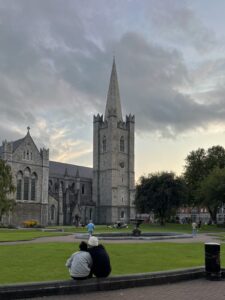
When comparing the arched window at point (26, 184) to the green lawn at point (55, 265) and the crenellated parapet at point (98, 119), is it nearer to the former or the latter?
the crenellated parapet at point (98, 119)

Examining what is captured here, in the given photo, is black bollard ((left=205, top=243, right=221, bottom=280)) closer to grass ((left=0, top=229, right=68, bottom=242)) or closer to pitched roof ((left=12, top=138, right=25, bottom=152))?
grass ((left=0, top=229, right=68, bottom=242))

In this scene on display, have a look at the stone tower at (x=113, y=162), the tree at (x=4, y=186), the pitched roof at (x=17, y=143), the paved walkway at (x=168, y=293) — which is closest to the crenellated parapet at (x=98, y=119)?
the stone tower at (x=113, y=162)

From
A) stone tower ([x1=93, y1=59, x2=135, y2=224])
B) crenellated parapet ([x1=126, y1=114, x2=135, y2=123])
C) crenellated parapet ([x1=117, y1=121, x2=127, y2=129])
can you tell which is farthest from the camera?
Result: crenellated parapet ([x1=126, y1=114, x2=135, y2=123])

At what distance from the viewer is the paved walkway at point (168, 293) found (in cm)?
1073

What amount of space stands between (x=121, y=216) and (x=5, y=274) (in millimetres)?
100847

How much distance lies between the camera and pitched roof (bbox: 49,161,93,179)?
12219 centimetres

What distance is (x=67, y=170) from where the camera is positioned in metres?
126

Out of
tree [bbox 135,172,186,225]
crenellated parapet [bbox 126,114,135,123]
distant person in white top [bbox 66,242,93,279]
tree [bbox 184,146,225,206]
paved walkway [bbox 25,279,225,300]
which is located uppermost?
crenellated parapet [bbox 126,114,135,123]

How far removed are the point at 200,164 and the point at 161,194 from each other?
713 inches

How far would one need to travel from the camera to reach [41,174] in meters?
95.6

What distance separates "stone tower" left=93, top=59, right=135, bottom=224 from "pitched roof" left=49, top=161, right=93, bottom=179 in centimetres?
1044

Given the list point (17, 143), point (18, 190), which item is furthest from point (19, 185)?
point (17, 143)

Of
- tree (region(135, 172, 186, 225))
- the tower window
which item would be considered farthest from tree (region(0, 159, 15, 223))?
the tower window

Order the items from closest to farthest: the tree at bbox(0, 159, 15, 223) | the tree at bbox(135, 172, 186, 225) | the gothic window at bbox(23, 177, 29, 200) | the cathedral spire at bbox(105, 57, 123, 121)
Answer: the tree at bbox(0, 159, 15, 223) < the tree at bbox(135, 172, 186, 225) < the gothic window at bbox(23, 177, 29, 200) < the cathedral spire at bbox(105, 57, 123, 121)
